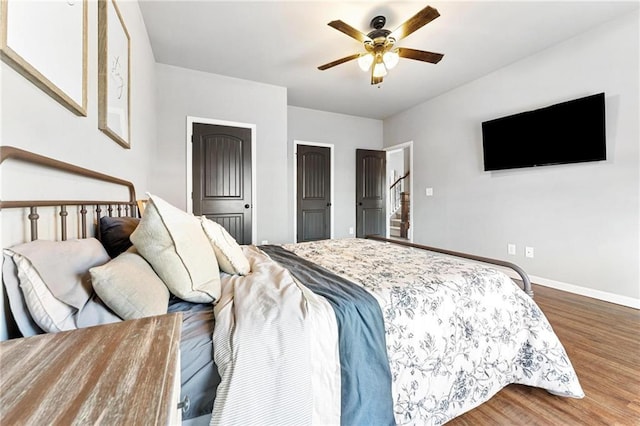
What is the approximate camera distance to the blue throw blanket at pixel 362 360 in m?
0.98

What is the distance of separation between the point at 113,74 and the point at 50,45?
2.38 ft

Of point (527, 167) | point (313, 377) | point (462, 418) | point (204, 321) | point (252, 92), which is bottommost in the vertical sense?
point (462, 418)

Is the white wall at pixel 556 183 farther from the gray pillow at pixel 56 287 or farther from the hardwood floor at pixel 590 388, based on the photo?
the gray pillow at pixel 56 287

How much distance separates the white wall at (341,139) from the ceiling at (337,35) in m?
1.03

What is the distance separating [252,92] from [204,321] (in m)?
3.61

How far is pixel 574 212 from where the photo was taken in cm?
293

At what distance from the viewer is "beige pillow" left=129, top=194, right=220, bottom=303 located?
3.28ft

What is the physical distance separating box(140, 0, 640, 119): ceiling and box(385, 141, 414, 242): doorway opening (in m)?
2.10

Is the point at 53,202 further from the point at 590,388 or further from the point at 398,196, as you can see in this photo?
the point at 398,196

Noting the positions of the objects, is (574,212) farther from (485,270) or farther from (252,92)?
(252,92)

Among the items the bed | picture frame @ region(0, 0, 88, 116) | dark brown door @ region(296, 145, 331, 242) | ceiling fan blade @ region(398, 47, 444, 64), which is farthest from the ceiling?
the bed

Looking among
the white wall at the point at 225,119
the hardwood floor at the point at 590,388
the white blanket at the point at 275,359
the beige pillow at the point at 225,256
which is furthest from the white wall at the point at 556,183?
the beige pillow at the point at 225,256

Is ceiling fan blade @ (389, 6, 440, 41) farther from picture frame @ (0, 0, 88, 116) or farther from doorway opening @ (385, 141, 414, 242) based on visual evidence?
doorway opening @ (385, 141, 414, 242)

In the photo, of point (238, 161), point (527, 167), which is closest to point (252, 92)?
point (238, 161)
